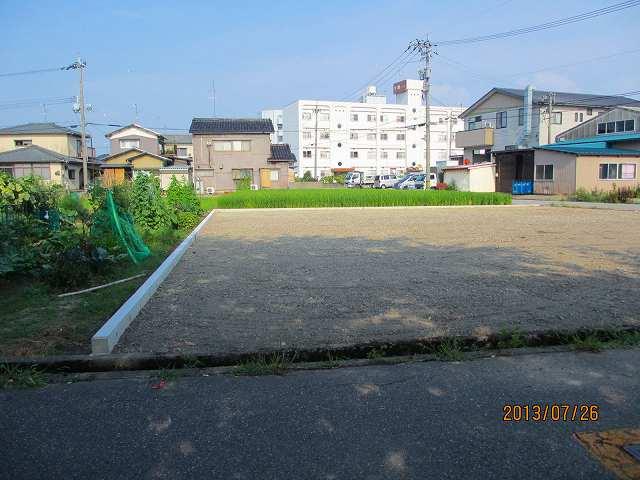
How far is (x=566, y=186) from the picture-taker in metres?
28.2

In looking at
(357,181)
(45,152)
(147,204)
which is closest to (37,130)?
(45,152)

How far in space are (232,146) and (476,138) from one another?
67.4ft

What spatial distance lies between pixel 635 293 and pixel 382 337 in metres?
3.36

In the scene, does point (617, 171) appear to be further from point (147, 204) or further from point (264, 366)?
point (264, 366)

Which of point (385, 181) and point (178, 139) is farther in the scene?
point (178, 139)

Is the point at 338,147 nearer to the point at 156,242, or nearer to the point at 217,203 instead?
the point at 217,203

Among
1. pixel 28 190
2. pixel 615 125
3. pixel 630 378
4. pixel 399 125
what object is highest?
pixel 399 125

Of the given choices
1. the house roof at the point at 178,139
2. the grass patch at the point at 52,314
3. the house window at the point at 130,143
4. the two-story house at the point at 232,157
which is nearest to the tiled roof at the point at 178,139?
the house roof at the point at 178,139

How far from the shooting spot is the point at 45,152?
36562 mm

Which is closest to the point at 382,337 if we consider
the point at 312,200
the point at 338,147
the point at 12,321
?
the point at 12,321

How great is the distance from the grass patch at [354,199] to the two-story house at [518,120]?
9860mm

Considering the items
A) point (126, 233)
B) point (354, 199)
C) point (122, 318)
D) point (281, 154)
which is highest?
point (281, 154)

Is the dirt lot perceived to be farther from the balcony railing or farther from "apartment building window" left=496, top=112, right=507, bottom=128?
"apartment building window" left=496, top=112, right=507, bottom=128

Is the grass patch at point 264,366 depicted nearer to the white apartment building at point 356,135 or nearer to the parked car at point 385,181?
the parked car at point 385,181
